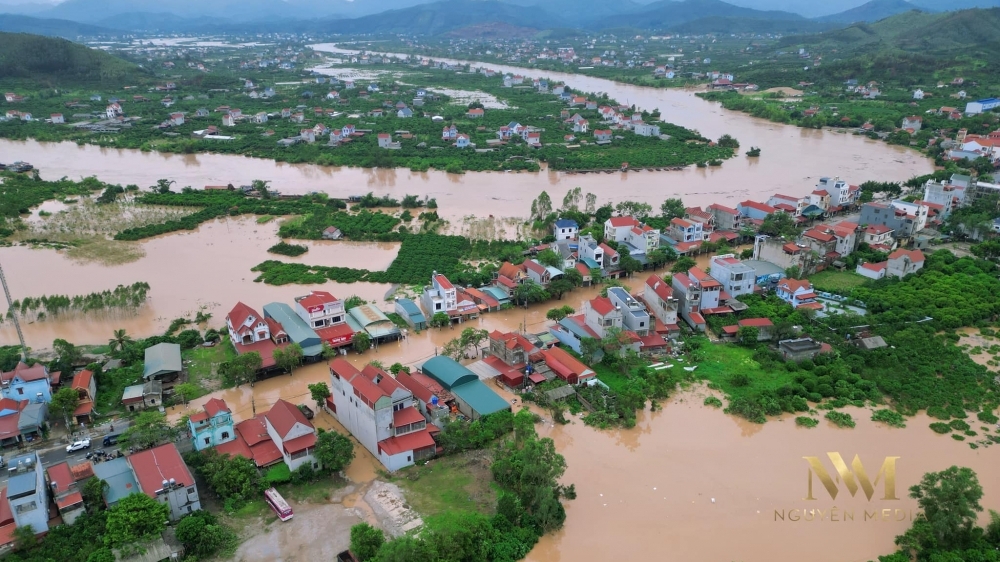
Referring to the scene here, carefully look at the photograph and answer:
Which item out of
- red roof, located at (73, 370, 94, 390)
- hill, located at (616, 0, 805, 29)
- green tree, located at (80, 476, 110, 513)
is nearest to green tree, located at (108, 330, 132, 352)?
red roof, located at (73, 370, 94, 390)

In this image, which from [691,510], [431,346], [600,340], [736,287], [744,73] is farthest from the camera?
[744,73]

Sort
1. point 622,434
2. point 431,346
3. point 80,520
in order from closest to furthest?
point 80,520, point 622,434, point 431,346

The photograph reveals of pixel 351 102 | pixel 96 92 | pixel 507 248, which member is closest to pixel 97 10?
pixel 96 92

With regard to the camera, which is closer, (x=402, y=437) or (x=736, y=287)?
Answer: (x=402, y=437)

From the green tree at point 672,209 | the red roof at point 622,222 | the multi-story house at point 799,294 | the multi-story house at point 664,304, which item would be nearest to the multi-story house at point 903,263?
the multi-story house at point 799,294

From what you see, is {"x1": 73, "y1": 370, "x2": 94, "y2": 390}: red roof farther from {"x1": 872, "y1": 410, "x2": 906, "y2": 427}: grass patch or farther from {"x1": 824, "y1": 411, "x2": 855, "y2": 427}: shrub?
{"x1": 872, "y1": 410, "x2": 906, "y2": 427}: grass patch

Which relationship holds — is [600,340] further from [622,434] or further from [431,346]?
[431,346]

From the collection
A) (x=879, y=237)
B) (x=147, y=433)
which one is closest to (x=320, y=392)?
(x=147, y=433)

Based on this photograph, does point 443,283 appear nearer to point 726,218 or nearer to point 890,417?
point 890,417
